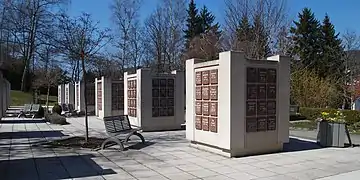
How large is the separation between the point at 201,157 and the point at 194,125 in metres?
1.61

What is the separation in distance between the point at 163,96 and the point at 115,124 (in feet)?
15.7

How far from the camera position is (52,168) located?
289 inches

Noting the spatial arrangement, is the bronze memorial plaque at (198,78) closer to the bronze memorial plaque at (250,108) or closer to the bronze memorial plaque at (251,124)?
the bronze memorial plaque at (250,108)

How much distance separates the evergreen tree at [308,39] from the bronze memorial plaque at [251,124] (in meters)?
31.9

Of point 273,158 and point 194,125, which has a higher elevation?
point 194,125

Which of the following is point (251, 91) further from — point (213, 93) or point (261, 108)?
point (213, 93)

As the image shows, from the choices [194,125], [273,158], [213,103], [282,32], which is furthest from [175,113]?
[282,32]

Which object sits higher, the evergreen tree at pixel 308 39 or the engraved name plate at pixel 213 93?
the evergreen tree at pixel 308 39

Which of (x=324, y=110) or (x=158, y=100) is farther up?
(x=158, y=100)

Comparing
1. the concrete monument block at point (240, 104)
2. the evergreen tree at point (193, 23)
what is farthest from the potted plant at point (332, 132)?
the evergreen tree at point (193, 23)

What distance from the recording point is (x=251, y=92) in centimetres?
881

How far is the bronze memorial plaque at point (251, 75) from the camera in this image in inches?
344

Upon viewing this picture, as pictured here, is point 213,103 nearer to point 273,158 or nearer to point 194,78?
point 194,78

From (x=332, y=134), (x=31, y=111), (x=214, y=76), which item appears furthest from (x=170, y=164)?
(x=31, y=111)
